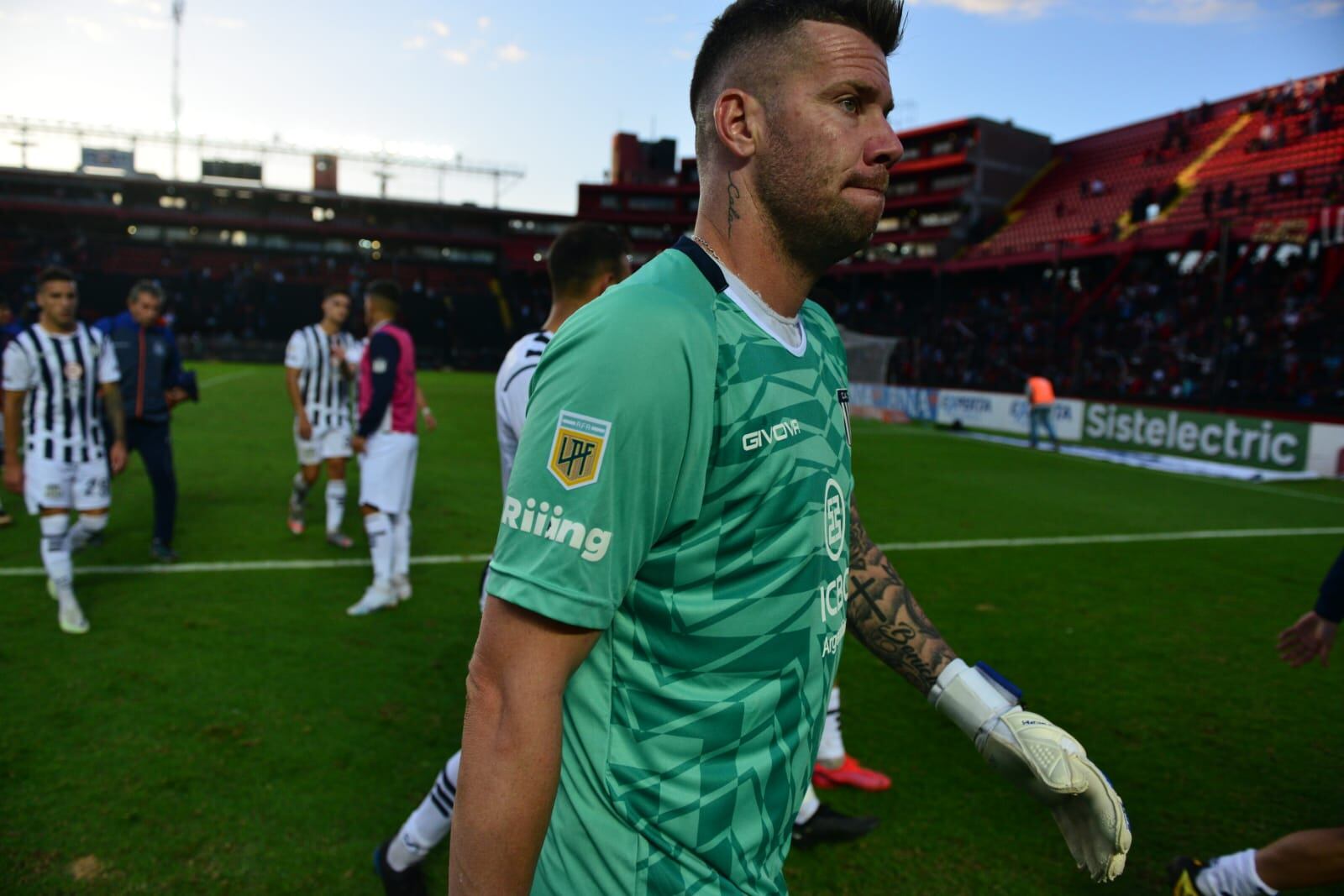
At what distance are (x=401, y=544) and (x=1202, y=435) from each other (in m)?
17.1

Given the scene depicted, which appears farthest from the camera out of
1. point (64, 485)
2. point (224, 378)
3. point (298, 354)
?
point (224, 378)

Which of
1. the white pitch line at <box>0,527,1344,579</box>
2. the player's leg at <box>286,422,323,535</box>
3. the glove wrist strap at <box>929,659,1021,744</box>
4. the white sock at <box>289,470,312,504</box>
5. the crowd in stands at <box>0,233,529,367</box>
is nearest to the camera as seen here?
the glove wrist strap at <box>929,659,1021,744</box>

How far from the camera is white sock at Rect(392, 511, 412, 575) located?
21.2 ft

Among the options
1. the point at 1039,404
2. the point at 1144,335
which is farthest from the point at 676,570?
the point at 1144,335

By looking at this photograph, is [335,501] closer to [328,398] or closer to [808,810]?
[328,398]

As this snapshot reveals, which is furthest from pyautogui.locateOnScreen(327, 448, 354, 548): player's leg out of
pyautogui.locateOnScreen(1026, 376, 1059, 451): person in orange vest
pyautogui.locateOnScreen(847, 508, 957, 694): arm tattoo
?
pyautogui.locateOnScreen(1026, 376, 1059, 451): person in orange vest

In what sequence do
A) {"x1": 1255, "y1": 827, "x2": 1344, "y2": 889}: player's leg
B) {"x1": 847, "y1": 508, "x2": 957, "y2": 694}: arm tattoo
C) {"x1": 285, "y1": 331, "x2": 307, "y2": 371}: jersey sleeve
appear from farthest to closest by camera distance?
{"x1": 285, "y1": 331, "x2": 307, "y2": 371}: jersey sleeve < {"x1": 1255, "y1": 827, "x2": 1344, "y2": 889}: player's leg < {"x1": 847, "y1": 508, "x2": 957, "y2": 694}: arm tattoo

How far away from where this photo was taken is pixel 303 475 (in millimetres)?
8469

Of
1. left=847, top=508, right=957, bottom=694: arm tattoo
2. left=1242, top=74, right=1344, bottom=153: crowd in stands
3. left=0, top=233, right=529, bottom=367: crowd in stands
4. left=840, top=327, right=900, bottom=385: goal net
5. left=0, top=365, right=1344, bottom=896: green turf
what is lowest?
left=0, top=365, right=1344, bottom=896: green turf

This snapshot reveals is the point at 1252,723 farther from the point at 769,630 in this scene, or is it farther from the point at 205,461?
the point at 205,461

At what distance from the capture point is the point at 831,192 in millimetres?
1411

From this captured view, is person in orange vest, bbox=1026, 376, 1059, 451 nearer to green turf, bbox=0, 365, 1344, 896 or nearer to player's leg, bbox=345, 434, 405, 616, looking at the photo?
green turf, bbox=0, 365, 1344, 896

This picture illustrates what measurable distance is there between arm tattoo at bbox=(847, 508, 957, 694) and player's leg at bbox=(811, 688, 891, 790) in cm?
221

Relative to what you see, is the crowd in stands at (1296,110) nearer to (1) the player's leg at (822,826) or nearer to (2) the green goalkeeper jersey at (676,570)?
(1) the player's leg at (822,826)
